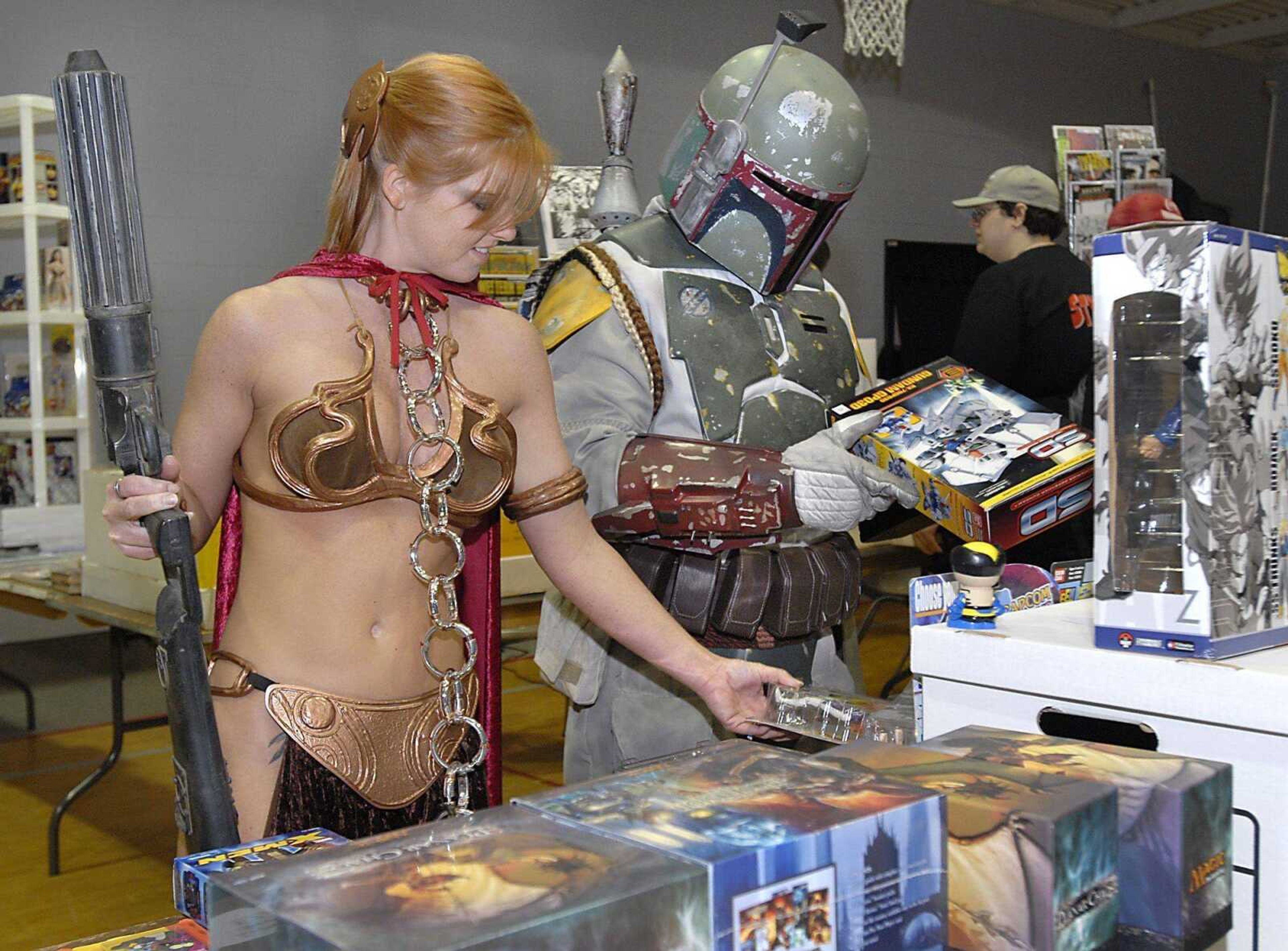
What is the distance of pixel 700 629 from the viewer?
1.92 meters

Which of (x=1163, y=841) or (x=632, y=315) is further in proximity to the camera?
(x=632, y=315)

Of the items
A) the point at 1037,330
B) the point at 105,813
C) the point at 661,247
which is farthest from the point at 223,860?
the point at 105,813

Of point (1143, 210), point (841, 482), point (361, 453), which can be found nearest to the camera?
point (361, 453)

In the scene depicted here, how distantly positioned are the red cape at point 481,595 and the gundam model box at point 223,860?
1.91 feet

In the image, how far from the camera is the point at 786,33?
1.99 meters

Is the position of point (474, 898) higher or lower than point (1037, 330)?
lower

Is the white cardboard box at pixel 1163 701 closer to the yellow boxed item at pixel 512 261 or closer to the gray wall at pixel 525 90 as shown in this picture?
the gray wall at pixel 525 90

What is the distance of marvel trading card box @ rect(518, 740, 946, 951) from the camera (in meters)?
0.61

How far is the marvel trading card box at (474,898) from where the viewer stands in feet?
1.78

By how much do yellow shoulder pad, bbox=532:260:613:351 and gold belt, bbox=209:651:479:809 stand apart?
2.25 ft

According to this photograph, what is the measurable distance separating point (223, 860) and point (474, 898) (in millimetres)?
334

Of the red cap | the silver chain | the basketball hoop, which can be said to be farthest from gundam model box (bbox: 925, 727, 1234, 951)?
the basketball hoop

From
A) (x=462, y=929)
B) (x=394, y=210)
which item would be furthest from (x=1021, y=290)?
(x=462, y=929)

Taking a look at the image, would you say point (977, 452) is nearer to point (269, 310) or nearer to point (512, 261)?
point (269, 310)
